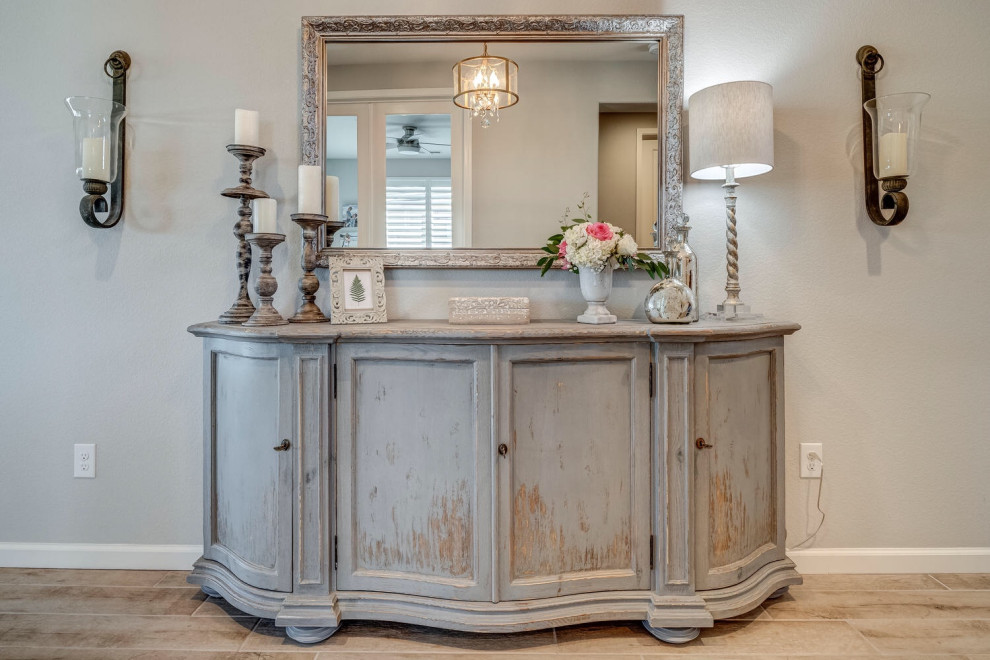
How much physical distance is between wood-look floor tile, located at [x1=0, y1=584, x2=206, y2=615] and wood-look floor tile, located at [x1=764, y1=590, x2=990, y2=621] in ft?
6.10

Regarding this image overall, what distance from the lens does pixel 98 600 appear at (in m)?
1.79

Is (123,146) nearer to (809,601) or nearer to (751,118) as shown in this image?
(751,118)

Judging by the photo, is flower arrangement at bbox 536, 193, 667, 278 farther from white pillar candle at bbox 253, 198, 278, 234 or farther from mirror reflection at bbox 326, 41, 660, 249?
white pillar candle at bbox 253, 198, 278, 234

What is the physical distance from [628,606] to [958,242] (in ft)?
5.57

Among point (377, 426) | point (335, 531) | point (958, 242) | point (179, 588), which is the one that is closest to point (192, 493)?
point (179, 588)

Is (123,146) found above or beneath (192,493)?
above

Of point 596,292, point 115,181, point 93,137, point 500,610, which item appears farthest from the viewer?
point 115,181

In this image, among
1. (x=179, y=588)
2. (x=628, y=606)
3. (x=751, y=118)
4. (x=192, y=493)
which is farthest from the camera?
(x=192, y=493)

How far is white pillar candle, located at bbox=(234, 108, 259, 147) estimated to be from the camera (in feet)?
5.86

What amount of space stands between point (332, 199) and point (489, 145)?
0.57 metres

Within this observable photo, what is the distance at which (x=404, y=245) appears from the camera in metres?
1.94

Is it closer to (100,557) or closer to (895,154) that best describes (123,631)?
(100,557)

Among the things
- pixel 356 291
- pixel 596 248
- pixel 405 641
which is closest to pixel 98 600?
pixel 405 641

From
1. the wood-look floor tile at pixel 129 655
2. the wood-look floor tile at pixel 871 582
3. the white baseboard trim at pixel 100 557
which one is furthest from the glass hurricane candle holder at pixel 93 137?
the wood-look floor tile at pixel 871 582
